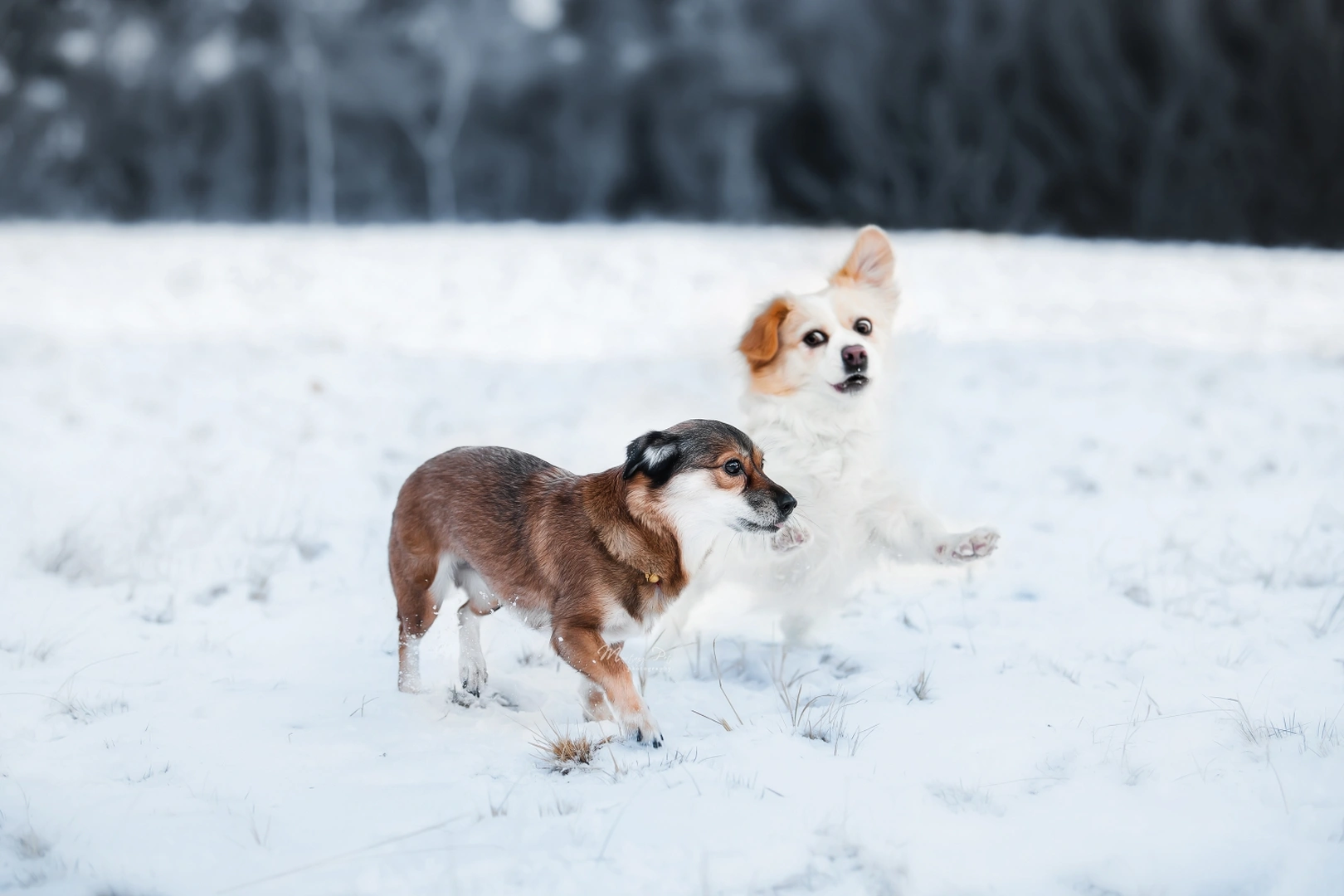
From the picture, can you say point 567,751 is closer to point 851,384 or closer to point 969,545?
point 969,545

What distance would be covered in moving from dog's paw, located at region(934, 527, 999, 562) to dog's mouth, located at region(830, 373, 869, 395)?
27.3 inches

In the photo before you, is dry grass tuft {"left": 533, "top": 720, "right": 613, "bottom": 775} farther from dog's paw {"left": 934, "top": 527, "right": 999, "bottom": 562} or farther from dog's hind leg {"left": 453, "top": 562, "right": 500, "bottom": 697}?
dog's paw {"left": 934, "top": 527, "right": 999, "bottom": 562}

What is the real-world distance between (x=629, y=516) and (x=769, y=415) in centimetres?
136

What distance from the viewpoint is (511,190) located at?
1986cm

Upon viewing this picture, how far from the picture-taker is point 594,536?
3086mm

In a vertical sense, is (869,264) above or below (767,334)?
above

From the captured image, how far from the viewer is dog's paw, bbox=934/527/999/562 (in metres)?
3.76

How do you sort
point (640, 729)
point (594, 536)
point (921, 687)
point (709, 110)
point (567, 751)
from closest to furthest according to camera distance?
point (567, 751) < point (640, 729) < point (594, 536) < point (921, 687) < point (709, 110)

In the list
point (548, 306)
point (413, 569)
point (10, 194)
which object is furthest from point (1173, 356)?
point (10, 194)

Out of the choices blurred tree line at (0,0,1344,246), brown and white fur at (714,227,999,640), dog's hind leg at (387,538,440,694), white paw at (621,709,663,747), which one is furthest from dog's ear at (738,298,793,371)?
blurred tree line at (0,0,1344,246)

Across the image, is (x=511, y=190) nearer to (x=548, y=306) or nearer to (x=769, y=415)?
(x=548, y=306)

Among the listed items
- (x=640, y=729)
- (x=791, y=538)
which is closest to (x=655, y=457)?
(x=640, y=729)

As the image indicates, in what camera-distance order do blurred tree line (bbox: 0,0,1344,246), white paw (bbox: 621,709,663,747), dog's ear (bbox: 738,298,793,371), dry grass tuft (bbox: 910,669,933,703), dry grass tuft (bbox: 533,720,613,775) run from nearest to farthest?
dry grass tuft (bbox: 533,720,613,775), white paw (bbox: 621,709,663,747), dry grass tuft (bbox: 910,669,933,703), dog's ear (bbox: 738,298,793,371), blurred tree line (bbox: 0,0,1344,246)

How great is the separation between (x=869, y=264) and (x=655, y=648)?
197 centimetres
